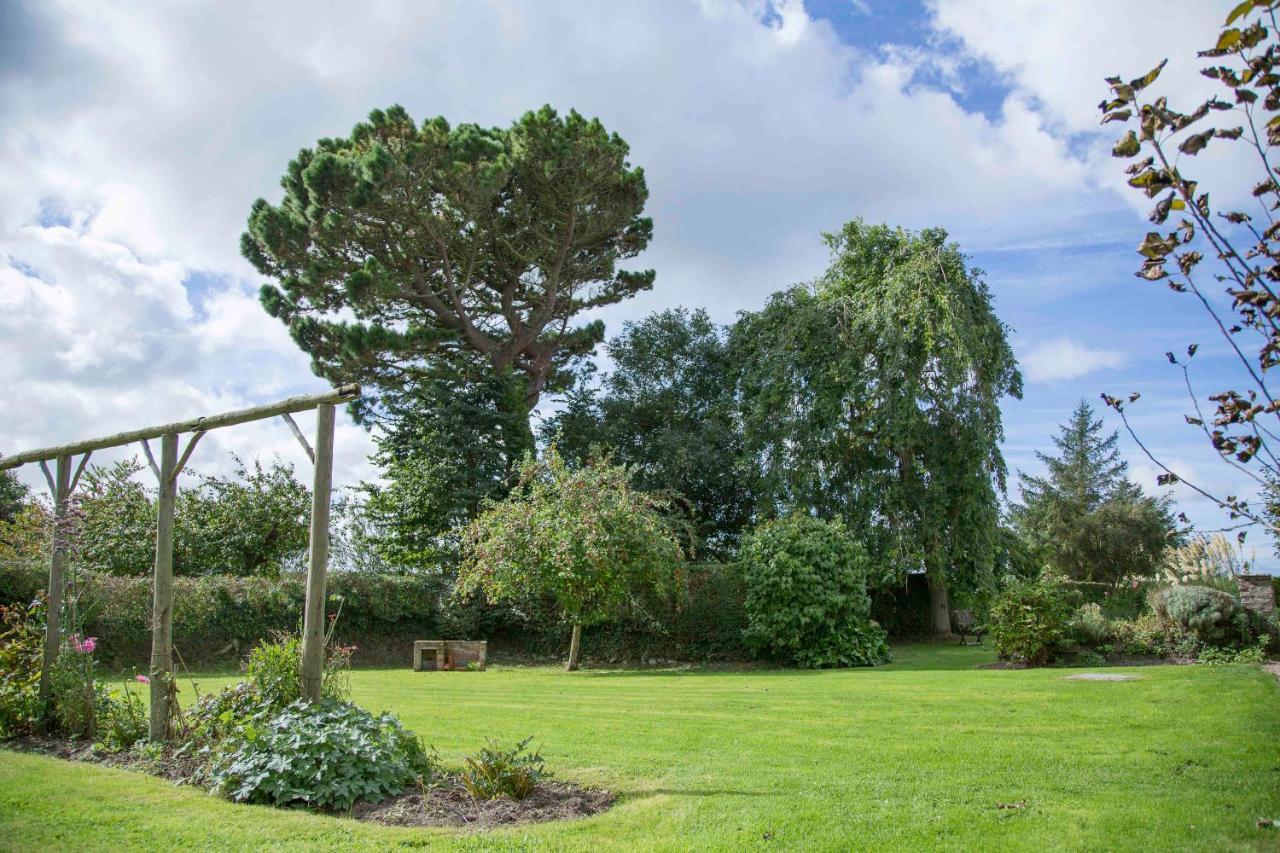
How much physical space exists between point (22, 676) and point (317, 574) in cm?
429

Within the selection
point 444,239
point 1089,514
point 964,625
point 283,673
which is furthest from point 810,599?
point 1089,514

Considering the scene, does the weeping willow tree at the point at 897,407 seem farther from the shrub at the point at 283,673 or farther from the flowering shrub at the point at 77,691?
the flowering shrub at the point at 77,691

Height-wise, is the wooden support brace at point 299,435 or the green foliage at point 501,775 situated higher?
the wooden support brace at point 299,435

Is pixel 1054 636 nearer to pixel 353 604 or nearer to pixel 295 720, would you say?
pixel 295 720

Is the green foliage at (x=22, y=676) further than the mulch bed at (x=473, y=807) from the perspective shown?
Yes

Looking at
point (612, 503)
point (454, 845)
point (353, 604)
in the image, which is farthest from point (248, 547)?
point (454, 845)

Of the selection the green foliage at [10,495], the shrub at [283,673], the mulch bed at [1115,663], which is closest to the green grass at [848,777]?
the shrub at [283,673]

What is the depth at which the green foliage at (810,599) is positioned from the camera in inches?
656

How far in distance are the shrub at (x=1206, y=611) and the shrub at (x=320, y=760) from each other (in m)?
11.8

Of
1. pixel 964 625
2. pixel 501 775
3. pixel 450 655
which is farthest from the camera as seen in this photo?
pixel 964 625

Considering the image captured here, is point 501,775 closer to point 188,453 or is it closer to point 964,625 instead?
point 188,453

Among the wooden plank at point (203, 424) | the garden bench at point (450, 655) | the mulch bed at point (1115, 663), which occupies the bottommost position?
the garden bench at point (450, 655)

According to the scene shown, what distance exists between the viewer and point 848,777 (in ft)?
19.5

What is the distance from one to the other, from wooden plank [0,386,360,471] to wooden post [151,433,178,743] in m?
0.25
